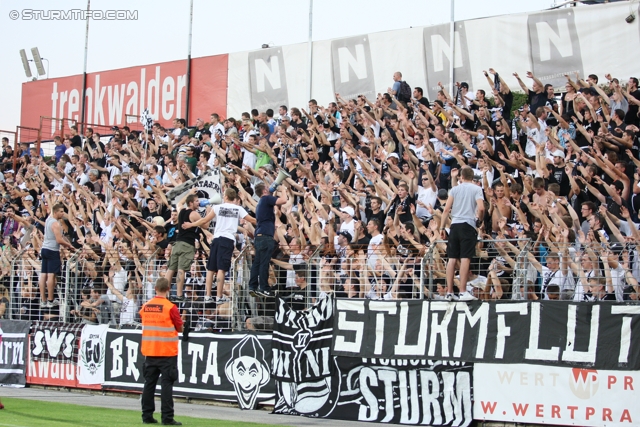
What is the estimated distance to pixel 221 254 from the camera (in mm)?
14953

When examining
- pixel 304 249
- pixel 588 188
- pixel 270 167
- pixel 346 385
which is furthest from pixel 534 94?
pixel 346 385

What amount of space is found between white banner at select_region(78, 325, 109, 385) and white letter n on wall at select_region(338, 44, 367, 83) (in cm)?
1186

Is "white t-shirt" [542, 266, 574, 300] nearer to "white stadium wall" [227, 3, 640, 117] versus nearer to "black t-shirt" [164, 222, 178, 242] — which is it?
"black t-shirt" [164, 222, 178, 242]

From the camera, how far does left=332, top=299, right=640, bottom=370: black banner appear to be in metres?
11.3

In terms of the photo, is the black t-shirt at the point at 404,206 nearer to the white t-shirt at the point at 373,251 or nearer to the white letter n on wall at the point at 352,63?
the white t-shirt at the point at 373,251

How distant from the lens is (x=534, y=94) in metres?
19.9

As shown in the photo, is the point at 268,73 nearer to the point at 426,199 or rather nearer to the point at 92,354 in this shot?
the point at 426,199

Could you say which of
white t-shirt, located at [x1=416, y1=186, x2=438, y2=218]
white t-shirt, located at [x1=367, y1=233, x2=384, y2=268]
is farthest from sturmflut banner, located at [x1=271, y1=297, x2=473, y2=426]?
white t-shirt, located at [x1=416, y1=186, x2=438, y2=218]

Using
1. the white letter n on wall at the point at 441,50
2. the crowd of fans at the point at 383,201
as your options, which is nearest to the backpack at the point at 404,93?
the crowd of fans at the point at 383,201

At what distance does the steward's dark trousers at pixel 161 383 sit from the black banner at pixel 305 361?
8.48 feet

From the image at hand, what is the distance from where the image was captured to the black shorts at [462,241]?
12.2m

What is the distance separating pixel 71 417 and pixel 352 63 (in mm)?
15674

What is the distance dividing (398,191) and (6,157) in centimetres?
2079

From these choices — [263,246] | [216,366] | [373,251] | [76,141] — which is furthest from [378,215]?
[76,141]
